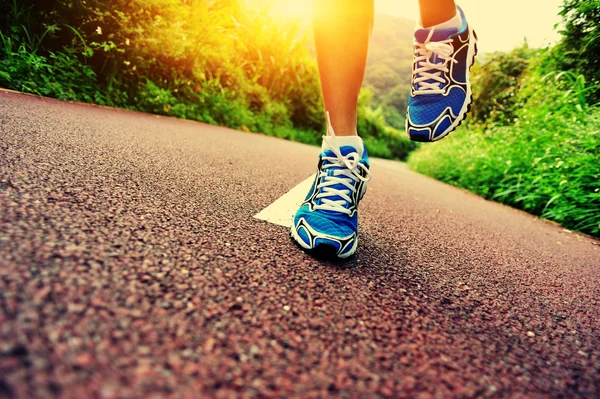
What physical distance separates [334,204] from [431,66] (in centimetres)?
77

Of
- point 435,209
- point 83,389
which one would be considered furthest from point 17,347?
point 435,209

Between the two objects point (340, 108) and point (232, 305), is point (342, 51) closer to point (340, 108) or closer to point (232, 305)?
point (340, 108)

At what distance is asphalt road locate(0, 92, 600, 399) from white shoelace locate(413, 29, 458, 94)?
2.26ft

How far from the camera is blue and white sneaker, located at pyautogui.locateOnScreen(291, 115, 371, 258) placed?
3.82 feet

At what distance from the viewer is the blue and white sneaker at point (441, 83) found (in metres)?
1.50

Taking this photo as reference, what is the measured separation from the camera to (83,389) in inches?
18.2

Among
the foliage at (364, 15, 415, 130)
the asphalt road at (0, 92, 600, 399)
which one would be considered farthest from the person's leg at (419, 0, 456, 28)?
the foliage at (364, 15, 415, 130)

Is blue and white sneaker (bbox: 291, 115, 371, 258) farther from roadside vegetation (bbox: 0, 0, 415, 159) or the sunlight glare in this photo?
the sunlight glare

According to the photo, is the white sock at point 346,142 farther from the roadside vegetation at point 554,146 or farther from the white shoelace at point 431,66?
the roadside vegetation at point 554,146

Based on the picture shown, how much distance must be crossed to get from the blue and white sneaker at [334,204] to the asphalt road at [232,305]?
5cm

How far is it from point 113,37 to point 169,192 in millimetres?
3369

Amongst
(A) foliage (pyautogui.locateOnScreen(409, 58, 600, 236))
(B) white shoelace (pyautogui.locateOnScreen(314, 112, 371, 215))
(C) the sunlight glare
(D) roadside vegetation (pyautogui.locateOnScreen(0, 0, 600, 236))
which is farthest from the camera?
(C) the sunlight glare

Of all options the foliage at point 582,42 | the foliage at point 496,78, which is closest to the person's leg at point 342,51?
the foliage at point 582,42

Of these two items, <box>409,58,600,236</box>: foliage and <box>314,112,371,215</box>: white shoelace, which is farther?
<box>409,58,600,236</box>: foliage
